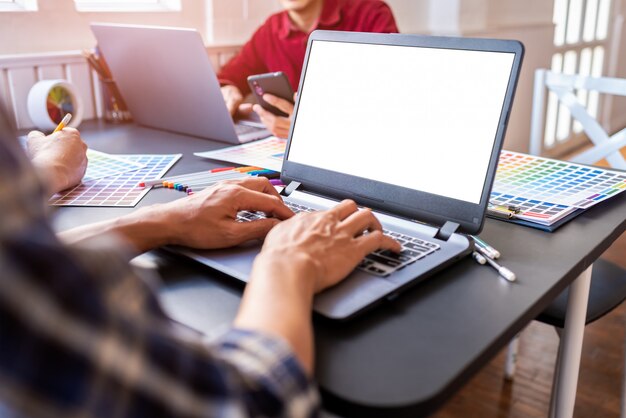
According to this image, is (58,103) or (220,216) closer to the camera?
(220,216)

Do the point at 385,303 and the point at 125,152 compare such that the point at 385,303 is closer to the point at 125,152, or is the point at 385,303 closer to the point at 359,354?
the point at 359,354

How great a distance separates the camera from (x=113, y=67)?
161cm

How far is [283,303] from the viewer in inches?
20.6

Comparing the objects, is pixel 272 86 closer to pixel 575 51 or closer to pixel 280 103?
pixel 280 103

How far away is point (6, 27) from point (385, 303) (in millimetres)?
1513

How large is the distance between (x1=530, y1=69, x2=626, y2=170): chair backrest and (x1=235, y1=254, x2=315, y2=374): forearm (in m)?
1.23

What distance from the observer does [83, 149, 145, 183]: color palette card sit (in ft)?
3.87

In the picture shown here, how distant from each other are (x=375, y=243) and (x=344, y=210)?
0.07 meters

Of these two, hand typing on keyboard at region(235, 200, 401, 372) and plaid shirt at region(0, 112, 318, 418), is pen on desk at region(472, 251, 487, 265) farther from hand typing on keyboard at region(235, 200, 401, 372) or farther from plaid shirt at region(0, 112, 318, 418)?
plaid shirt at region(0, 112, 318, 418)

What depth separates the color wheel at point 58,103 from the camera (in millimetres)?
1544

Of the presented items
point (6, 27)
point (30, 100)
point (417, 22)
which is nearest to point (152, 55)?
point (30, 100)

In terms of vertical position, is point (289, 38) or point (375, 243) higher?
point (289, 38)

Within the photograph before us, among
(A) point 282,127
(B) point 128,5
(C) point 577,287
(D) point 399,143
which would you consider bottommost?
(C) point 577,287

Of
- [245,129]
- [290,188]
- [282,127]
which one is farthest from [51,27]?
[290,188]
